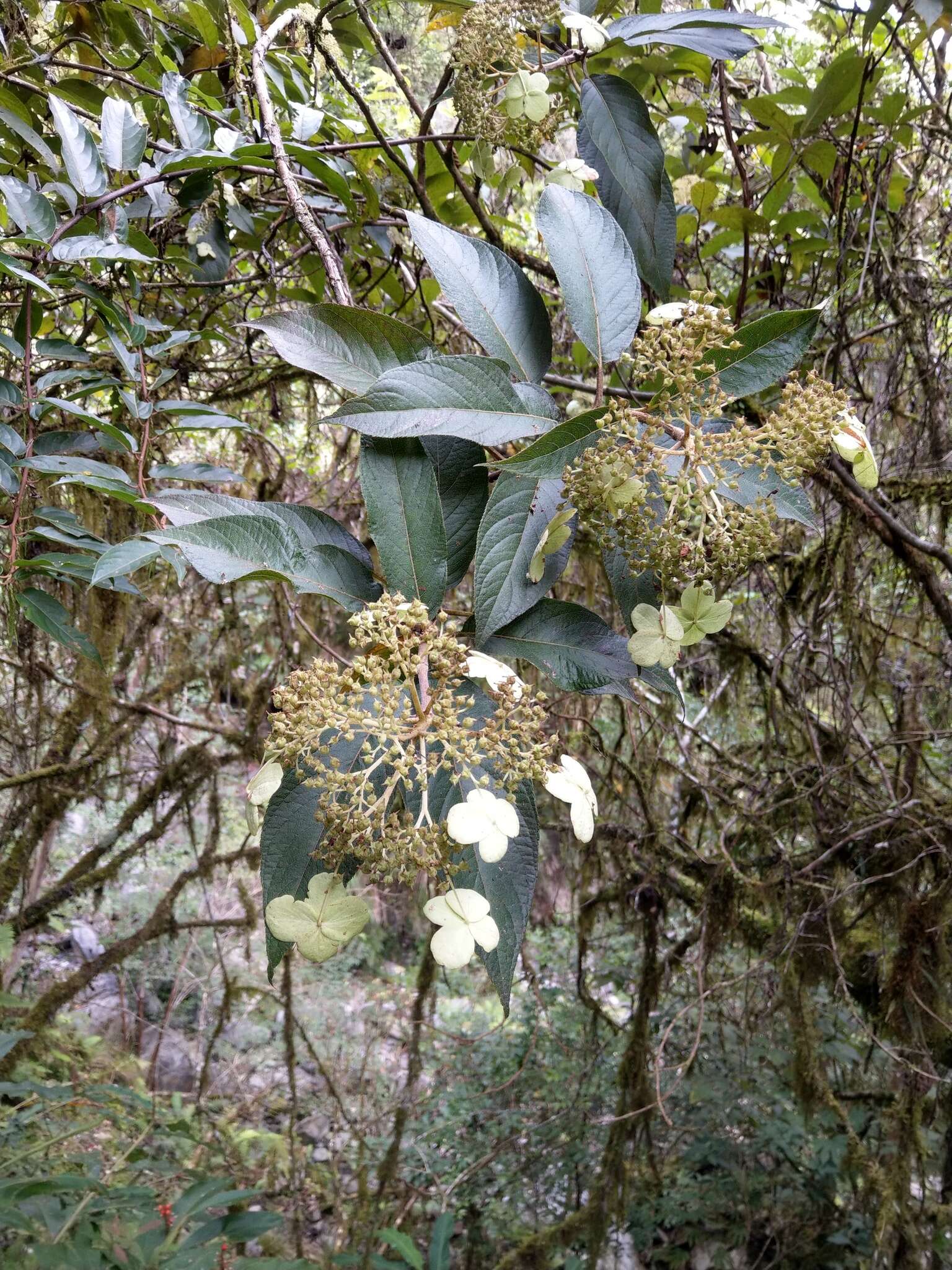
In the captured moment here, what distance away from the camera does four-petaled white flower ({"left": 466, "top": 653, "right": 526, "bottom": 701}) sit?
44 cm

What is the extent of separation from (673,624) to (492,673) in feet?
0.39

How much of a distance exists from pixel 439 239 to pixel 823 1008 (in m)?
2.58

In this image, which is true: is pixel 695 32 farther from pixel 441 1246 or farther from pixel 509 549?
pixel 441 1246

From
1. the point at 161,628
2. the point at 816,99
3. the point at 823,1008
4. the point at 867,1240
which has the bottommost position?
the point at 867,1240

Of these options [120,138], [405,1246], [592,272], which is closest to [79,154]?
[120,138]

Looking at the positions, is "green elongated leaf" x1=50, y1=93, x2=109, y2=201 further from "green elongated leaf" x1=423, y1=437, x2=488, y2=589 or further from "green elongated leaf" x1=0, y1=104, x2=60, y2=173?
"green elongated leaf" x1=423, y1=437, x2=488, y2=589

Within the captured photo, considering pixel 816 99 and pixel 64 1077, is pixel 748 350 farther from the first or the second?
pixel 64 1077

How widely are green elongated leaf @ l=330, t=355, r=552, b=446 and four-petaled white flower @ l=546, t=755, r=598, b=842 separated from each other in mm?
194

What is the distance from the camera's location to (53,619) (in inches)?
31.7

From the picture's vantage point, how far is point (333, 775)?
397 mm

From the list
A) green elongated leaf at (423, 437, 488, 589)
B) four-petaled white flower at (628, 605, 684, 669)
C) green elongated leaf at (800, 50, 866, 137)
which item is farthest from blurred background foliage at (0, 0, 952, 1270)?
four-petaled white flower at (628, 605, 684, 669)

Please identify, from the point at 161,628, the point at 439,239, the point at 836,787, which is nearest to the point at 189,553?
the point at 439,239

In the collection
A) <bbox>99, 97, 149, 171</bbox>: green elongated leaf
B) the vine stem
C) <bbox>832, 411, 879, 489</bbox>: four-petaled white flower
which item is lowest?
<bbox>832, 411, 879, 489</bbox>: four-petaled white flower

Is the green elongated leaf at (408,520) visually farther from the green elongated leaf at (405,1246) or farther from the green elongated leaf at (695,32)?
the green elongated leaf at (405,1246)
